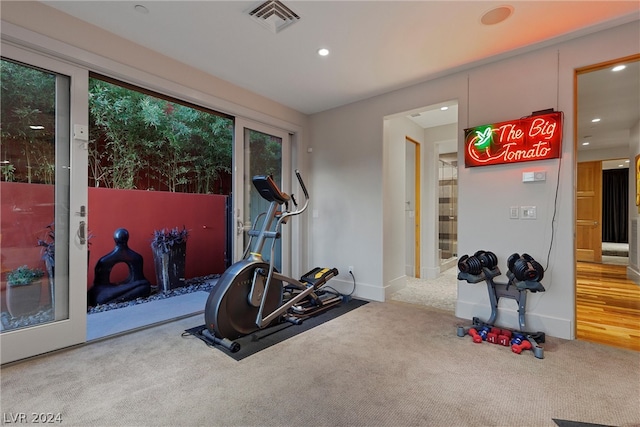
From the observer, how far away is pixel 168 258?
4.44 m

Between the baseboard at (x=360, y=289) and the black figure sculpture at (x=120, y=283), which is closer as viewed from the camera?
the black figure sculpture at (x=120, y=283)

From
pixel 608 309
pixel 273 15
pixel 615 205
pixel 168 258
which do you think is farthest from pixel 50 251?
pixel 615 205

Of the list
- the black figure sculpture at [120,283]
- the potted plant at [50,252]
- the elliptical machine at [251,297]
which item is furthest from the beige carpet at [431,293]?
the potted plant at [50,252]

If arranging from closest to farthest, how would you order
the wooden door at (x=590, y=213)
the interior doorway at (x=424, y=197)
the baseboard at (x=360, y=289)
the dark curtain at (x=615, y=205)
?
the baseboard at (x=360, y=289)
the interior doorway at (x=424, y=197)
the wooden door at (x=590, y=213)
the dark curtain at (x=615, y=205)

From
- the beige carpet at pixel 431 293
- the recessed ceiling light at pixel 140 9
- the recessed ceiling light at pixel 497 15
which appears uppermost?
the recessed ceiling light at pixel 140 9

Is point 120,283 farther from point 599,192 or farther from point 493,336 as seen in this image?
point 599,192

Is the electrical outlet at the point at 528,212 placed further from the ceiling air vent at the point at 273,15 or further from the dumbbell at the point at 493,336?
the ceiling air vent at the point at 273,15

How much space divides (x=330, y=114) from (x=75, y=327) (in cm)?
380

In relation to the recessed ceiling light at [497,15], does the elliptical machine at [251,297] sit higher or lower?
lower

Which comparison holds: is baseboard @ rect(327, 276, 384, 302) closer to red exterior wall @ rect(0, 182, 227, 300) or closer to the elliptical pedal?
the elliptical pedal

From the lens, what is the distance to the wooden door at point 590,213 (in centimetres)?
675

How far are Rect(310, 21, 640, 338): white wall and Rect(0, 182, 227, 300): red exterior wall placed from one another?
245 centimetres

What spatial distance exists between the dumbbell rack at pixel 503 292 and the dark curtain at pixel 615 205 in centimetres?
1164

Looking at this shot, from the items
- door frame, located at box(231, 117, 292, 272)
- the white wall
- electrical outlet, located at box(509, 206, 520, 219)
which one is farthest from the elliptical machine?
electrical outlet, located at box(509, 206, 520, 219)
